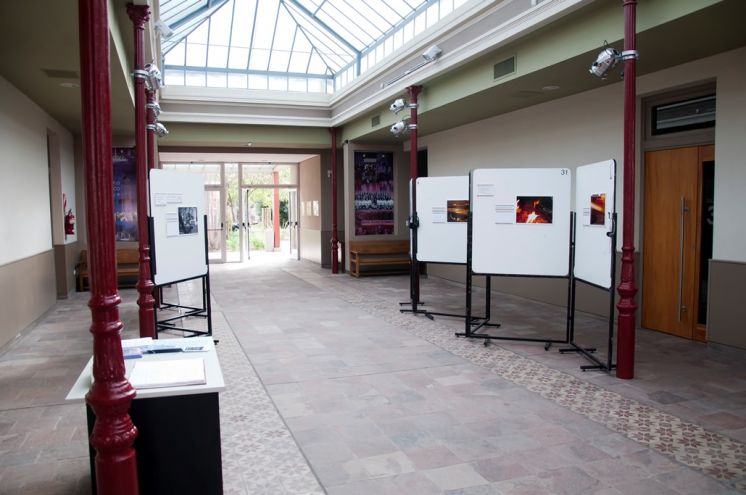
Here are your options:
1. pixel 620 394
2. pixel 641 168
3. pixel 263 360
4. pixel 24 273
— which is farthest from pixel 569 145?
pixel 24 273

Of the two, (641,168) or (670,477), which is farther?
(641,168)

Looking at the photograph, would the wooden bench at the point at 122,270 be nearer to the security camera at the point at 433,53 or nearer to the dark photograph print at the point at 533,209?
the security camera at the point at 433,53

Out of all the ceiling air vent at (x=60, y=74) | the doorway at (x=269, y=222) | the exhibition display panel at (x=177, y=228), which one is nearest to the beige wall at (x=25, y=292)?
the exhibition display panel at (x=177, y=228)

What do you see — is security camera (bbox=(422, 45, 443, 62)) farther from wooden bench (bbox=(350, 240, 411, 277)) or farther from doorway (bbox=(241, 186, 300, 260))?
doorway (bbox=(241, 186, 300, 260))

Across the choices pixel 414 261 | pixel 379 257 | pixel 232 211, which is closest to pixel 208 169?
pixel 232 211

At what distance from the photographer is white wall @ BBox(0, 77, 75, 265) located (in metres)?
6.72

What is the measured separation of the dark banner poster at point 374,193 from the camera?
12.9m

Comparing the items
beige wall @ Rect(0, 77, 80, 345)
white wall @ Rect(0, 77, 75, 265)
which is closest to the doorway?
beige wall @ Rect(0, 77, 80, 345)

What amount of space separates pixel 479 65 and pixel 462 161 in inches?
141

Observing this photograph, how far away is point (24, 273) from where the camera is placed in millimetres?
7191

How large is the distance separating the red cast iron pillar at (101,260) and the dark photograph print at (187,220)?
409 cm

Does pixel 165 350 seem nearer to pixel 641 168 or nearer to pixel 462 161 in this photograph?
pixel 641 168

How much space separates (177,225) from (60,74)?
2382 millimetres

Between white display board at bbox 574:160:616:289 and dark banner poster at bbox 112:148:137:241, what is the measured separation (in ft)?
29.5
